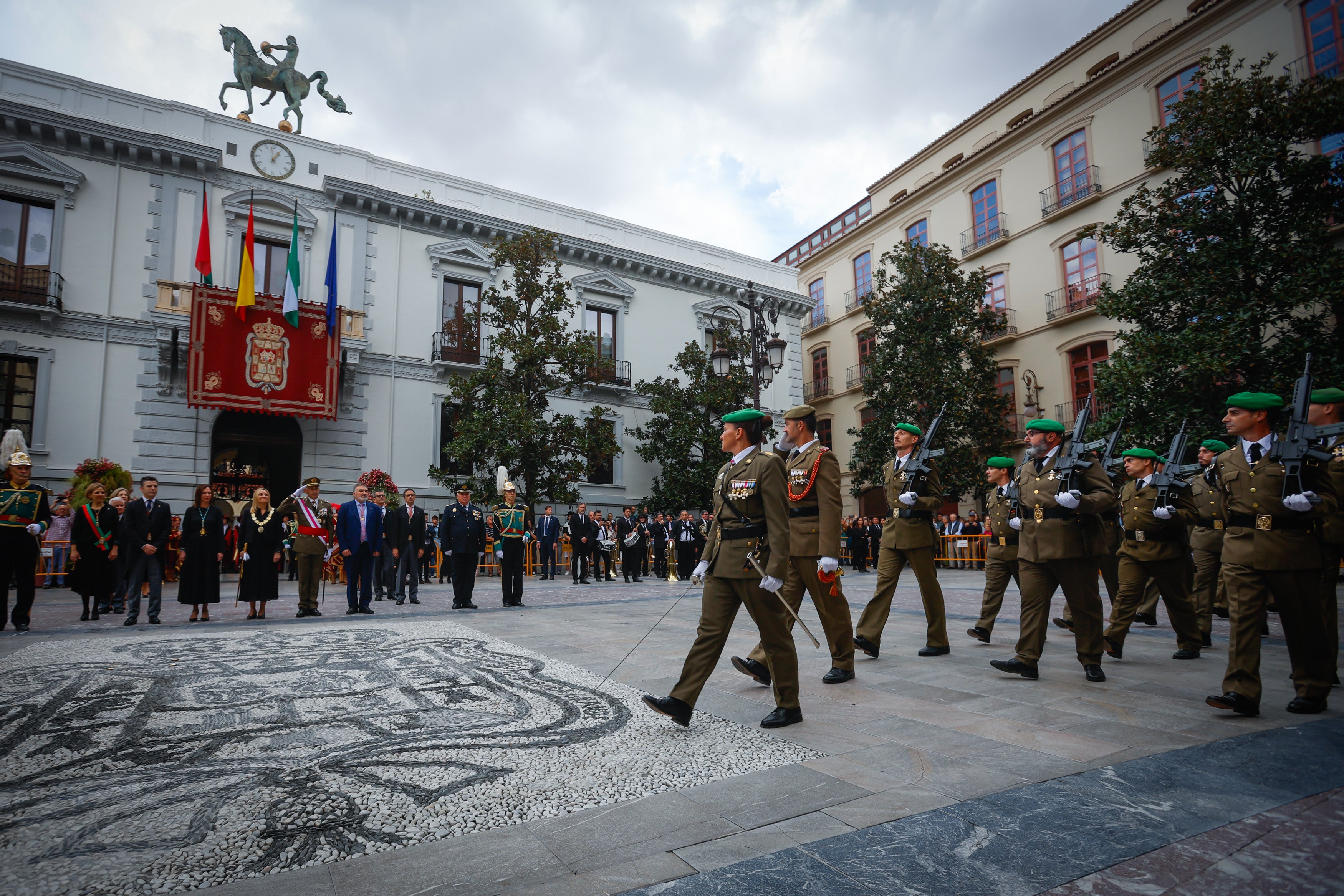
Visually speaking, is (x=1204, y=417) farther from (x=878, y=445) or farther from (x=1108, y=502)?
(x=1108, y=502)

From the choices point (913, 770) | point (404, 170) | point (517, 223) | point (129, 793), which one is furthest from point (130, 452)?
point (913, 770)

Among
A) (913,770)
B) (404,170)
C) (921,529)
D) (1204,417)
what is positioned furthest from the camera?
(404,170)

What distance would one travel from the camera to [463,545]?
11969mm

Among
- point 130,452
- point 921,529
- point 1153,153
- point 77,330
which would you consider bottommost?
point 921,529

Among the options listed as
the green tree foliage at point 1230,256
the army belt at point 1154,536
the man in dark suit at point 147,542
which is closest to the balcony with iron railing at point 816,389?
the green tree foliage at point 1230,256

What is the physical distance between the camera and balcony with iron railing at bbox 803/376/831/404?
3500cm

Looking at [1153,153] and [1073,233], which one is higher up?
[1073,233]

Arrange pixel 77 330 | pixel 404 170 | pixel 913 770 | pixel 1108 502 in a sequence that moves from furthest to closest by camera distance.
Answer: pixel 404 170 < pixel 77 330 < pixel 1108 502 < pixel 913 770

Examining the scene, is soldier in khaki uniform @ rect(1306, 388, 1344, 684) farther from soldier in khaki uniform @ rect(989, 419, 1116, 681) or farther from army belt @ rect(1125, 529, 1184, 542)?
soldier in khaki uniform @ rect(989, 419, 1116, 681)

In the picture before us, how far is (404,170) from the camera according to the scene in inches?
921

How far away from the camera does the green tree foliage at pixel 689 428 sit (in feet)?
80.9

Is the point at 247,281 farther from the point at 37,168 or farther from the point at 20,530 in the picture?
the point at 20,530

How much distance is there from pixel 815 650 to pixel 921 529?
156 cm

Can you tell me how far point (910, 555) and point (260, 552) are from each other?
870 cm
